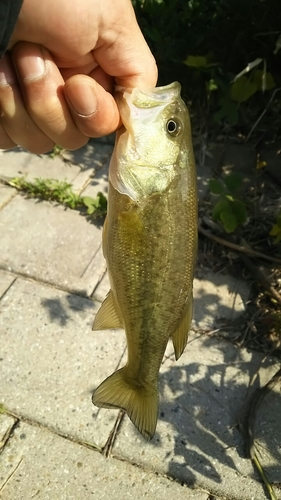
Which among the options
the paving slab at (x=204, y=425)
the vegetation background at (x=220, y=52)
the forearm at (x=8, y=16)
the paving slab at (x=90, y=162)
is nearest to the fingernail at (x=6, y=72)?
the forearm at (x=8, y=16)

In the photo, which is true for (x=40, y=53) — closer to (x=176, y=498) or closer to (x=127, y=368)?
(x=127, y=368)

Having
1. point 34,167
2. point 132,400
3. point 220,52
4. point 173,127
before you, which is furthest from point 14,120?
point 220,52

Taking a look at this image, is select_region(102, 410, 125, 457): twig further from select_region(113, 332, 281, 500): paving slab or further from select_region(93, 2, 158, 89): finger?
select_region(93, 2, 158, 89): finger

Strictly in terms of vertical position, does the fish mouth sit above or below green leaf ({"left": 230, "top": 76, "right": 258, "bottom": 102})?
above

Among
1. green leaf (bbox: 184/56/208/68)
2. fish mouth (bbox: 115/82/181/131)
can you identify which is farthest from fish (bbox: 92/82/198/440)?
green leaf (bbox: 184/56/208/68)

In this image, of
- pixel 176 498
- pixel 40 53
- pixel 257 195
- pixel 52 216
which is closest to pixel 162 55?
pixel 257 195

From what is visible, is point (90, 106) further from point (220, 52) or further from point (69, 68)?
point (220, 52)
